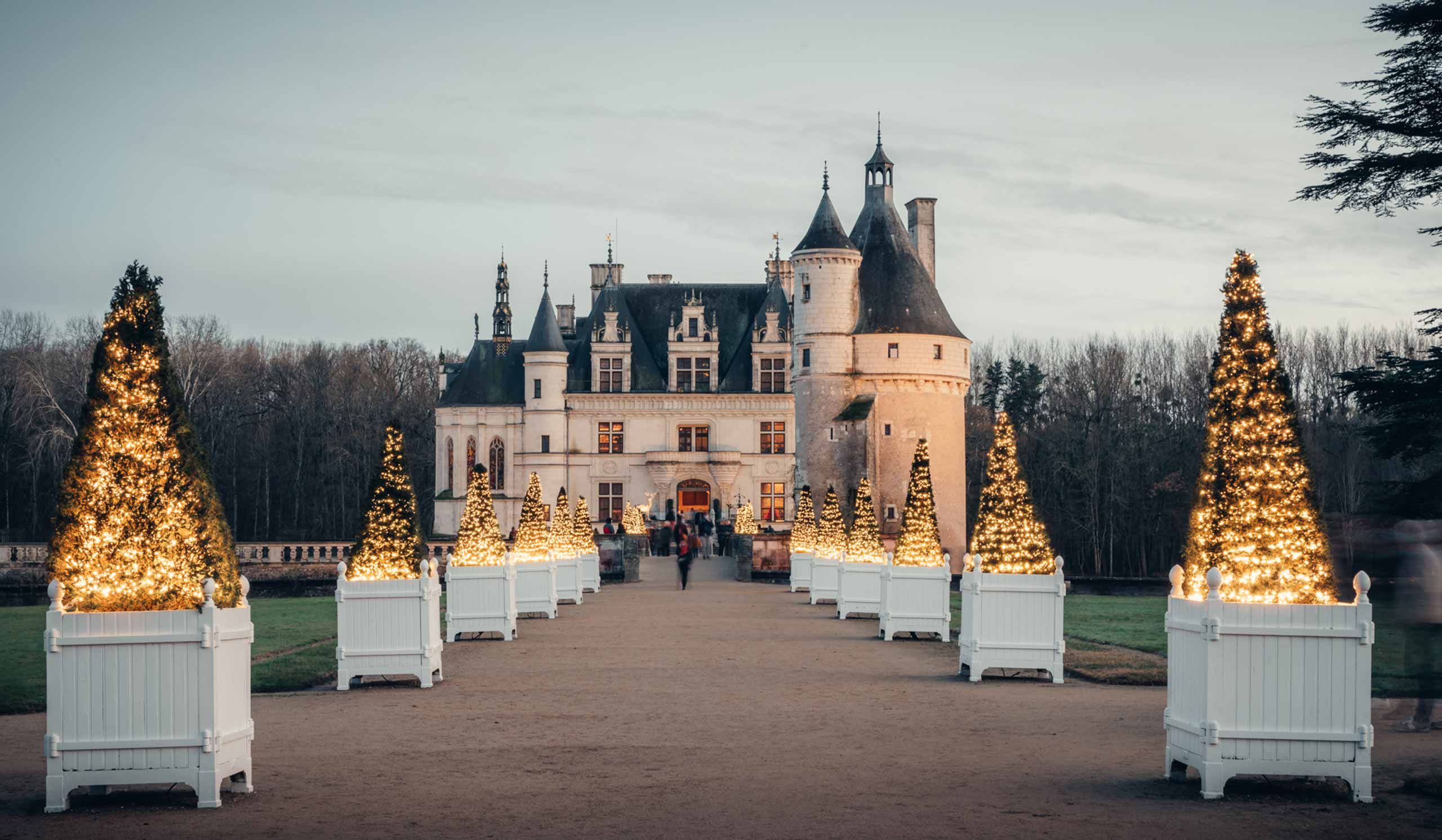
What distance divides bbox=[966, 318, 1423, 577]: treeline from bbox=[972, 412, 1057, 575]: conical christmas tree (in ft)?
130

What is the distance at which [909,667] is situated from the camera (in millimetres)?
15000

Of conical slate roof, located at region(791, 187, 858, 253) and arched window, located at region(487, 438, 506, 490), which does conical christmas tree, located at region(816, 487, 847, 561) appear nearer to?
conical slate roof, located at region(791, 187, 858, 253)

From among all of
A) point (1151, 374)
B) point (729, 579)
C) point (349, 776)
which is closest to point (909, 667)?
point (349, 776)

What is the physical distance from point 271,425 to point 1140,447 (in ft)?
133

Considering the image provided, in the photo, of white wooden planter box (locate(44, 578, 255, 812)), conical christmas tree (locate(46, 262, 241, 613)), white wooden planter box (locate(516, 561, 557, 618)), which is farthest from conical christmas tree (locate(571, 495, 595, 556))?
white wooden planter box (locate(44, 578, 255, 812))

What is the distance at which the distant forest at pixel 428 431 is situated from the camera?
5541 cm

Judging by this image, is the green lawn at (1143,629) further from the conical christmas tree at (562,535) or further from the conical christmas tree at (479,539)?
the conical christmas tree at (562,535)

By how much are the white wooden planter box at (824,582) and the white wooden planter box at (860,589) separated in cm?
394

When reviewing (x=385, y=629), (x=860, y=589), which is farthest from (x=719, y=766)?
(x=860, y=589)

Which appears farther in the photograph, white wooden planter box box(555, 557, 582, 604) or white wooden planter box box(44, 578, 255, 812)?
white wooden planter box box(555, 557, 582, 604)

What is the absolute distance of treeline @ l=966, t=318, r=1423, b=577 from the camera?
55.5m

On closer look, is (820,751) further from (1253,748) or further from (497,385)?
(497,385)

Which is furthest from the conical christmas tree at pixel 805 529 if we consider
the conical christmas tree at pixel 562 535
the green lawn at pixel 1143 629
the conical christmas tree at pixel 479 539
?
the conical christmas tree at pixel 479 539

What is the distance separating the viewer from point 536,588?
2247 cm
